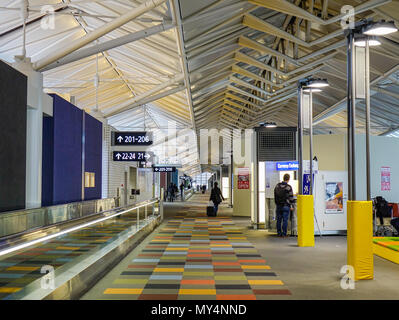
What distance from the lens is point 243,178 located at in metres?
20.0

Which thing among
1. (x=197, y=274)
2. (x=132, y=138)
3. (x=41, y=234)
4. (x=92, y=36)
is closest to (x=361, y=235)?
(x=197, y=274)

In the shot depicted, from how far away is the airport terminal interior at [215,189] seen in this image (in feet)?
20.0

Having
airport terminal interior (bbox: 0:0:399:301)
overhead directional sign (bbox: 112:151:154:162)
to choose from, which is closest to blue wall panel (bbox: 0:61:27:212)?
airport terminal interior (bbox: 0:0:399:301)

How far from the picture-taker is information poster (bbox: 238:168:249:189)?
19.9 m

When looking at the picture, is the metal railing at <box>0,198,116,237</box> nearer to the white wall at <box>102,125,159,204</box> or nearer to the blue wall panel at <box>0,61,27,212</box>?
the blue wall panel at <box>0,61,27,212</box>

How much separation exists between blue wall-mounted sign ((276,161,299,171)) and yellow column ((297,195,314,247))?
215cm

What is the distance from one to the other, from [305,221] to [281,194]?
5.06 ft

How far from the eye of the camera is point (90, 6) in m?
13.6

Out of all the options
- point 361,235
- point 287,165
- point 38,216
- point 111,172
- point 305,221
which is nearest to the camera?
point 361,235

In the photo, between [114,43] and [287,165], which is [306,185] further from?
[114,43]

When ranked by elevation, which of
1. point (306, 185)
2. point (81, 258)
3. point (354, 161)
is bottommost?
point (81, 258)

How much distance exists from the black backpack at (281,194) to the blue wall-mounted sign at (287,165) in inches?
37.3

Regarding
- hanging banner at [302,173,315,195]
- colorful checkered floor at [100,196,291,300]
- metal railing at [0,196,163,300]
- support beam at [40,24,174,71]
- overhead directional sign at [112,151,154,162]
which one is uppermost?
support beam at [40,24,174,71]

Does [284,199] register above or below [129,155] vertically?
below
